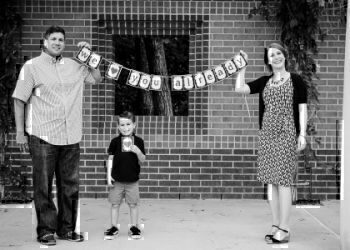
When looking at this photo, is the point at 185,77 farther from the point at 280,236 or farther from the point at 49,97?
the point at 280,236

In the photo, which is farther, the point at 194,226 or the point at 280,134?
the point at 194,226

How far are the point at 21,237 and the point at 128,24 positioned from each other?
133 inches

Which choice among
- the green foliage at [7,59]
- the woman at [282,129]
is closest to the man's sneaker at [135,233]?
the woman at [282,129]

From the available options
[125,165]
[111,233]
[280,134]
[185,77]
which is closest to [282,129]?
[280,134]

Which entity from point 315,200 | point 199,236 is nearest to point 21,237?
point 199,236

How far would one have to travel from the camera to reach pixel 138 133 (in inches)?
326

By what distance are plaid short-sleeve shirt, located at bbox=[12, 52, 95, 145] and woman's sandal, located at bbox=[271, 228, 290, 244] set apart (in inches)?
78.5

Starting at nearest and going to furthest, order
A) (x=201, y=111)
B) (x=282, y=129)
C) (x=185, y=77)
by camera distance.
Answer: (x=282, y=129), (x=185, y=77), (x=201, y=111)

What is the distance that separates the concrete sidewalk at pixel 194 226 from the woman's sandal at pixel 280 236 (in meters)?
0.08

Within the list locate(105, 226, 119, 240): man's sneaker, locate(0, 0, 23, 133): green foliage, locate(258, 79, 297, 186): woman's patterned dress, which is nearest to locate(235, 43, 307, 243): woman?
locate(258, 79, 297, 186): woman's patterned dress

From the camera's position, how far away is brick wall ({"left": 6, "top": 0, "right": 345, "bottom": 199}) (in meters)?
8.23

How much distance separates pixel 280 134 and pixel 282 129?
5 centimetres

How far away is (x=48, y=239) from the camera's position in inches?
223

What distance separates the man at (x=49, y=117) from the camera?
18.4 ft
